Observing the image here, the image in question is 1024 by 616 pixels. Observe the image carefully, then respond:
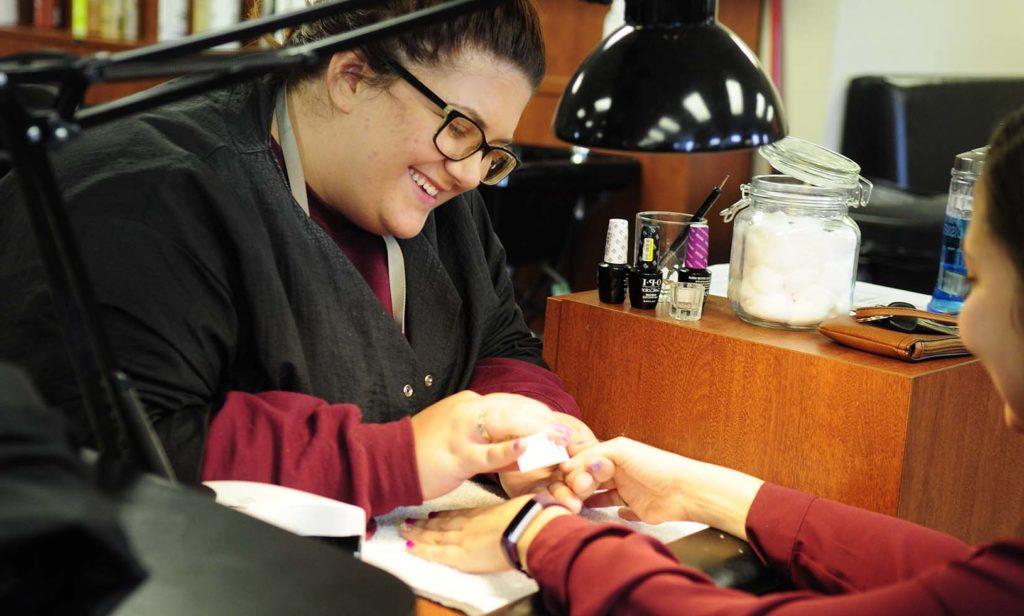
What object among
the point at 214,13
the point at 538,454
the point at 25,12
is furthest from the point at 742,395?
the point at 25,12

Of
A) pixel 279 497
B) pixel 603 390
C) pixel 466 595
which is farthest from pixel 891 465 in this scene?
pixel 279 497

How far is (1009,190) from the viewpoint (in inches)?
32.1

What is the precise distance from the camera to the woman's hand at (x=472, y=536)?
1030mm

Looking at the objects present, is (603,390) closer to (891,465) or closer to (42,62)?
(891,465)

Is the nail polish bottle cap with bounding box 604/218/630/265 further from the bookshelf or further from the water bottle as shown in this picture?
the bookshelf

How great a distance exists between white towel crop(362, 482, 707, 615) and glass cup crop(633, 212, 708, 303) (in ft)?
1.25

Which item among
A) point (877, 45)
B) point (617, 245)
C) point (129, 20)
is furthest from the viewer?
point (129, 20)

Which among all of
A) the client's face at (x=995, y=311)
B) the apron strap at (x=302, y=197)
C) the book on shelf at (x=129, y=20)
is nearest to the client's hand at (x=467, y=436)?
the apron strap at (x=302, y=197)

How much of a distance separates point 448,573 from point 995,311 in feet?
1.72

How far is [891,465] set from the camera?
4.06ft

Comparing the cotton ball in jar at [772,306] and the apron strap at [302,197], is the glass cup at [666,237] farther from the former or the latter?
the apron strap at [302,197]

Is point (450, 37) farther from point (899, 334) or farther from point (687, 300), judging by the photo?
point (899, 334)

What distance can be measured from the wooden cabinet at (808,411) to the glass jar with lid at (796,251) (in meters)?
0.03

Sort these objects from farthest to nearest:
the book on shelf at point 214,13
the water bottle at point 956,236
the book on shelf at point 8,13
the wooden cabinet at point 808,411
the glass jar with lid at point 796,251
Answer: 1. the book on shelf at point 8,13
2. the book on shelf at point 214,13
3. the water bottle at point 956,236
4. the glass jar with lid at point 796,251
5. the wooden cabinet at point 808,411
